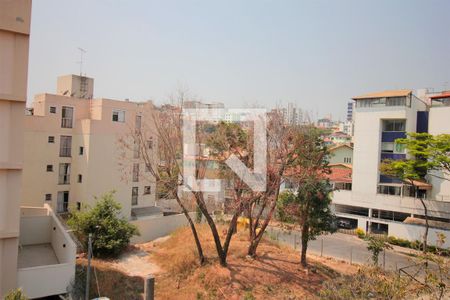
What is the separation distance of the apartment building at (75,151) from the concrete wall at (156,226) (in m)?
2.05

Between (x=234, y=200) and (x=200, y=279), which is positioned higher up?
(x=234, y=200)

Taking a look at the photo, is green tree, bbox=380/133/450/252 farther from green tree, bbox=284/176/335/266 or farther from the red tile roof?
green tree, bbox=284/176/335/266

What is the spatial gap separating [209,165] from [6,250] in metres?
6.94

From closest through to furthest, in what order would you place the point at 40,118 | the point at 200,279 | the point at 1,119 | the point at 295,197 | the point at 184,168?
the point at 1,119 < the point at 200,279 < the point at 184,168 < the point at 295,197 < the point at 40,118

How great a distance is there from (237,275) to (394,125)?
16.4 metres

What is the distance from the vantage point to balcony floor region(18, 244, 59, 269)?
10.5 metres

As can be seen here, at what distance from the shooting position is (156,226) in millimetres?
17328

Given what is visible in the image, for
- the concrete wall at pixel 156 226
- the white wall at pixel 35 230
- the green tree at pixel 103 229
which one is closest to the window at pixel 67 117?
the green tree at pixel 103 229

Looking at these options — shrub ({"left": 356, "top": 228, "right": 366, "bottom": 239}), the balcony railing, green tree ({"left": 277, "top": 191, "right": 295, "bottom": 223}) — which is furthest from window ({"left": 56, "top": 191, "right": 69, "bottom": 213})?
shrub ({"left": 356, "top": 228, "right": 366, "bottom": 239})

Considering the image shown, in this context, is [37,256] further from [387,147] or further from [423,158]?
[387,147]

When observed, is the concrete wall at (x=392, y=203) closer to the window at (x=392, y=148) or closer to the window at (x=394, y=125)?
the window at (x=392, y=148)

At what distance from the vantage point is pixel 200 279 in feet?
36.2

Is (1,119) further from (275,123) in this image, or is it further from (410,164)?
(410,164)

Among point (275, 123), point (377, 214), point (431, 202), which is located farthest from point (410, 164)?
point (275, 123)
